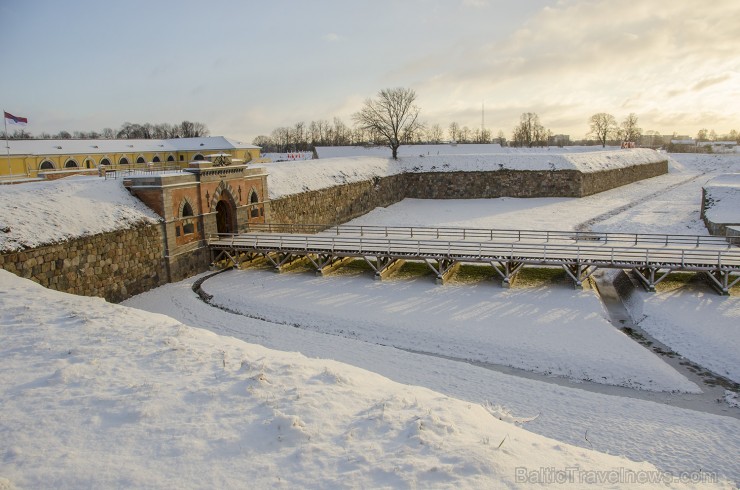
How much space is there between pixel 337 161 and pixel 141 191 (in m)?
22.0

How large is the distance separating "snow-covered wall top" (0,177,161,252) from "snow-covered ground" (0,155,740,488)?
3.05 metres

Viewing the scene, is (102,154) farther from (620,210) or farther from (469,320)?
(620,210)

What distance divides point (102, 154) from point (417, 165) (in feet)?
95.9

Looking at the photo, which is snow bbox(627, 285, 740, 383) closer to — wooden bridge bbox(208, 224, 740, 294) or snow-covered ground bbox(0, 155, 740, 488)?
snow-covered ground bbox(0, 155, 740, 488)

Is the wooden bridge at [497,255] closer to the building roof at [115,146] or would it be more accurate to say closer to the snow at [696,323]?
the snow at [696,323]

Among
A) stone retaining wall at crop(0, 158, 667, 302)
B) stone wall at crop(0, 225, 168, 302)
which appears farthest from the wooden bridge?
stone wall at crop(0, 225, 168, 302)

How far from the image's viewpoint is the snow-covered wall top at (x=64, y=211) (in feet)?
54.5

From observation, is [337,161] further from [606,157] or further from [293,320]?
[606,157]

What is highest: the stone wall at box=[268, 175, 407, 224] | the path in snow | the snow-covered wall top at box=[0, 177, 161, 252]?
the snow-covered wall top at box=[0, 177, 161, 252]

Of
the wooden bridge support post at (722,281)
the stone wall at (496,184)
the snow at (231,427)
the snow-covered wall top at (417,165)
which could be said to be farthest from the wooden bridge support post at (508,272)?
the stone wall at (496,184)

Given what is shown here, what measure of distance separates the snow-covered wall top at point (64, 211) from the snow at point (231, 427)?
22.4ft

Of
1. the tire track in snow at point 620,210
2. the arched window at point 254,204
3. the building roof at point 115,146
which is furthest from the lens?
the building roof at point 115,146

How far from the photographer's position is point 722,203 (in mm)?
32688

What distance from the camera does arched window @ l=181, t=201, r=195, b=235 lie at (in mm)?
22797
